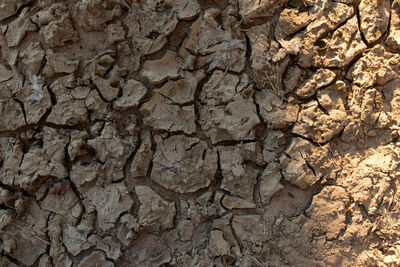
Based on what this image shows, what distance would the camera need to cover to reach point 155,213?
1618mm

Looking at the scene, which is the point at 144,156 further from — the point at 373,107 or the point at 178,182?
the point at 373,107

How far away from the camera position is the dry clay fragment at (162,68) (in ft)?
5.65

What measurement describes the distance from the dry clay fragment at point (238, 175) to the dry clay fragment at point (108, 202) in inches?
17.8

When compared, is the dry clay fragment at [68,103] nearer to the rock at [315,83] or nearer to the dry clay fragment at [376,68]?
the rock at [315,83]

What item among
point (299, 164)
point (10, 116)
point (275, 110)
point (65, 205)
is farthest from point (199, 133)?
point (10, 116)

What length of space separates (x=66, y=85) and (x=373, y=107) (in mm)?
1482

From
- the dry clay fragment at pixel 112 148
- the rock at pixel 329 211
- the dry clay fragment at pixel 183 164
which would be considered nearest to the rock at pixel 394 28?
the rock at pixel 329 211

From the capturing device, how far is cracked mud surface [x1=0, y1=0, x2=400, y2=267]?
160cm

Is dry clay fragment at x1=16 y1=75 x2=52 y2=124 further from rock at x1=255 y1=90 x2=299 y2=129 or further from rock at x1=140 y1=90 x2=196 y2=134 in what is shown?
rock at x1=255 y1=90 x2=299 y2=129

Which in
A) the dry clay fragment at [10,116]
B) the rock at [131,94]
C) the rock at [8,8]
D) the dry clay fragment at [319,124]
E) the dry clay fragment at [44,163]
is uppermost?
the rock at [8,8]

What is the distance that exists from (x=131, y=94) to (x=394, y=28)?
1.33m

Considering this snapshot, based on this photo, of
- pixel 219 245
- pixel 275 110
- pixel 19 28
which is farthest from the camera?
pixel 19 28

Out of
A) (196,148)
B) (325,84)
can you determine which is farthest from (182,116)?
(325,84)

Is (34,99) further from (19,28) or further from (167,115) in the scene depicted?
(167,115)
